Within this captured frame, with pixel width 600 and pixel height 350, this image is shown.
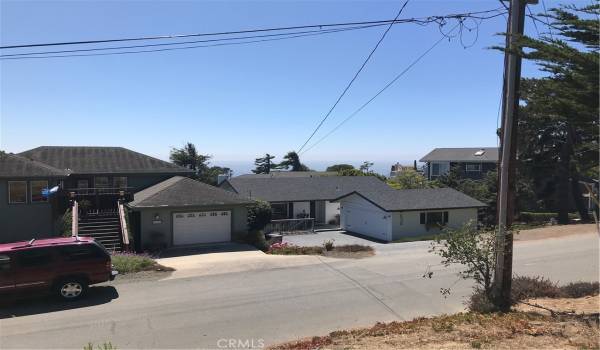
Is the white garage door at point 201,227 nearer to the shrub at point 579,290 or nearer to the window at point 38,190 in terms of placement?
the window at point 38,190

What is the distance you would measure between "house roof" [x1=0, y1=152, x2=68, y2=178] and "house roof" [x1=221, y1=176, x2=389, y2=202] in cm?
1777

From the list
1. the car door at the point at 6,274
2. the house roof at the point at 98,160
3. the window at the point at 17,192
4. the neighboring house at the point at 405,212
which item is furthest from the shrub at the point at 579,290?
the house roof at the point at 98,160

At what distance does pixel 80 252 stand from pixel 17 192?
42.0ft

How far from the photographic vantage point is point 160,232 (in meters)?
25.7

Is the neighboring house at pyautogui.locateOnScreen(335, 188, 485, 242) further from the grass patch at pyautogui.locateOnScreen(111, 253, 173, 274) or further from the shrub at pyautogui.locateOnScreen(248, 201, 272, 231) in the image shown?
the grass patch at pyautogui.locateOnScreen(111, 253, 173, 274)

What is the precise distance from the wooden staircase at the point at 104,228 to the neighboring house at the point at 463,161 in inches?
1680

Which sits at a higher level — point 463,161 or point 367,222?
point 463,161

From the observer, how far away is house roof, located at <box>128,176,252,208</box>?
25672mm

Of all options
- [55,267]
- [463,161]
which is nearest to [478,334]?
[55,267]

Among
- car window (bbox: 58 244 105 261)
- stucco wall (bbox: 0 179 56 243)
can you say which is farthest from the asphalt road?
stucco wall (bbox: 0 179 56 243)

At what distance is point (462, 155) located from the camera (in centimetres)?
6500

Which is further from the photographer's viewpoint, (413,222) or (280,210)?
(280,210)

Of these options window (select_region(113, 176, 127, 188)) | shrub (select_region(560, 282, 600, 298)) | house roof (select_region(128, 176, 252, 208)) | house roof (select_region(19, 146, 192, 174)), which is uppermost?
house roof (select_region(19, 146, 192, 174))

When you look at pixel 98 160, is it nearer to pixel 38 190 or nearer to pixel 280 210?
pixel 38 190
